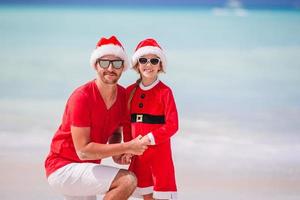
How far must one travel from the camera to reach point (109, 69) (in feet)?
9.62

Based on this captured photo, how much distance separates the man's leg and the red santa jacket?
0.19 m

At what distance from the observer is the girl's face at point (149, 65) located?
295 cm

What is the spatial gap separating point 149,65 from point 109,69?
174 millimetres

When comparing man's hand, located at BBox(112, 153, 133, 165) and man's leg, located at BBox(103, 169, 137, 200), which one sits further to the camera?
man's hand, located at BBox(112, 153, 133, 165)

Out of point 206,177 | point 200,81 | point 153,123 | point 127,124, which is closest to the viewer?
point 153,123

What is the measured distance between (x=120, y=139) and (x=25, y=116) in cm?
226

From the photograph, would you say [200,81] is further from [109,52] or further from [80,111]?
[80,111]

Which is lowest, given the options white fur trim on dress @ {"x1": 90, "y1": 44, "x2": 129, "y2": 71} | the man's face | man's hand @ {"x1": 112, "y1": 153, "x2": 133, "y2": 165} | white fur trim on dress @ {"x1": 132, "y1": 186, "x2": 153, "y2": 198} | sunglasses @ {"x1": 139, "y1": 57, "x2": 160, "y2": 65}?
white fur trim on dress @ {"x1": 132, "y1": 186, "x2": 153, "y2": 198}

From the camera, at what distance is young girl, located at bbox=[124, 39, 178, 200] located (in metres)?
2.89

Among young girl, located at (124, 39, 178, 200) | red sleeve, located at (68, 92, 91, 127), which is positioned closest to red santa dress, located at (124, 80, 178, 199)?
young girl, located at (124, 39, 178, 200)

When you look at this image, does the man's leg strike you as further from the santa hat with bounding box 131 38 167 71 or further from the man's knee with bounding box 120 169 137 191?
the santa hat with bounding box 131 38 167 71

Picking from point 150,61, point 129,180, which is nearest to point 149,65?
point 150,61

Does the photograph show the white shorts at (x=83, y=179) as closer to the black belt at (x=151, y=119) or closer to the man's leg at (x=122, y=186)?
the man's leg at (x=122, y=186)

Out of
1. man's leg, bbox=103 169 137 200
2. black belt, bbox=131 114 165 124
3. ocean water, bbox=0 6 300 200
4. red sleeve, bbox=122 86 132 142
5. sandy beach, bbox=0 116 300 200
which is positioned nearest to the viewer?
man's leg, bbox=103 169 137 200
